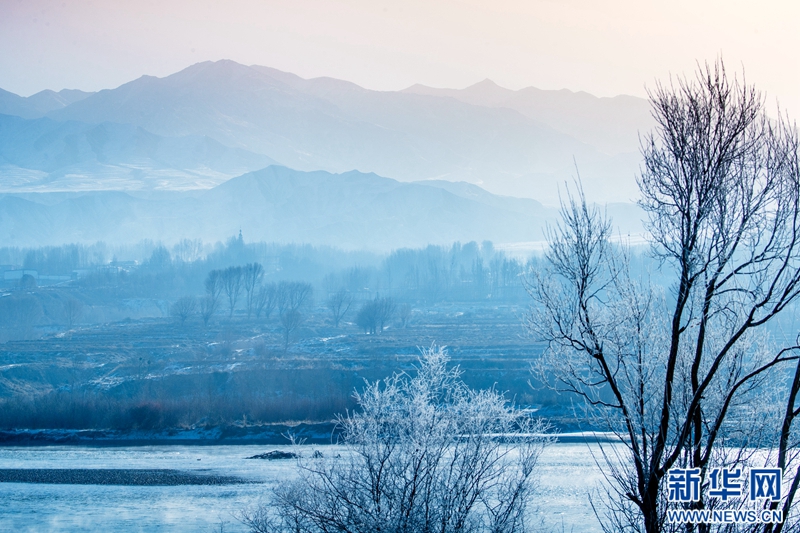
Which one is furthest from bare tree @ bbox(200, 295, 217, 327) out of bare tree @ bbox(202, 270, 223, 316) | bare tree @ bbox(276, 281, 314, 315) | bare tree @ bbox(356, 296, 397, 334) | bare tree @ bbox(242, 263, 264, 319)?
bare tree @ bbox(356, 296, 397, 334)

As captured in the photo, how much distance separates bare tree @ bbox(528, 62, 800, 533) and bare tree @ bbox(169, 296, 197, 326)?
6304 centimetres

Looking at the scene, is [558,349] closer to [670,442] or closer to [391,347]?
[670,442]

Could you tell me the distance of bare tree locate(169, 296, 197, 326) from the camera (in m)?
69.8

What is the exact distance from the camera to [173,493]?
→ 25.6 m

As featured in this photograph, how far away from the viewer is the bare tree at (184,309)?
69812 mm


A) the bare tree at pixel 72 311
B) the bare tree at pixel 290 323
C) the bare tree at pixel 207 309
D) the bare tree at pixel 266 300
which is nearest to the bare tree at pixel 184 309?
the bare tree at pixel 207 309

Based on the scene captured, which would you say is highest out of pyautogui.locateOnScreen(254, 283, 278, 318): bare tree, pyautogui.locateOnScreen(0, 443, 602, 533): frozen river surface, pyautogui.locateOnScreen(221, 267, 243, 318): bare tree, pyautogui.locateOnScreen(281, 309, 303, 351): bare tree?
pyautogui.locateOnScreen(221, 267, 243, 318): bare tree

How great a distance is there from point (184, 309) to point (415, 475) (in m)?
60.5

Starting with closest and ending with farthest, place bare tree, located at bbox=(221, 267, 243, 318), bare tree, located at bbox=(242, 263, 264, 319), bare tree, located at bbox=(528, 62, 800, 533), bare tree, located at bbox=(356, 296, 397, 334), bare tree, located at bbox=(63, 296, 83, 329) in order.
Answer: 1. bare tree, located at bbox=(528, 62, 800, 533)
2. bare tree, located at bbox=(356, 296, 397, 334)
3. bare tree, located at bbox=(63, 296, 83, 329)
4. bare tree, located at bbox=(242, 263, 264, 319)
5. bare tree, located at bbox=(221, 267, 243, 318)

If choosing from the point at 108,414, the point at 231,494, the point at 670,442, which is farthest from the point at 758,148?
the point at 108,414

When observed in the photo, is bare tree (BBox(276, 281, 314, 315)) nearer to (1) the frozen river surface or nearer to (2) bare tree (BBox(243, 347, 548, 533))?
(1) the frozen river surface

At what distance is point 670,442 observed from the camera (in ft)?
29.8

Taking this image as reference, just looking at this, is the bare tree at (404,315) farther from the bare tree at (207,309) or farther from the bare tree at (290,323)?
the bare tree at (207,309)

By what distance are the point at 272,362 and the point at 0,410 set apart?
15.6 m
